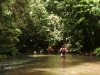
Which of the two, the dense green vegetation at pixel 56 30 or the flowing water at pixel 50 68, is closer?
the flowing water at pixel 50 68

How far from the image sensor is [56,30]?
37969 mm

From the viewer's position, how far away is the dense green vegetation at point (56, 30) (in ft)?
91.3

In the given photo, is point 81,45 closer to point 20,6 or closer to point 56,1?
point 56,1

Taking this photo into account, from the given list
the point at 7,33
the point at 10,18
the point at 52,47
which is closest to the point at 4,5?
the point at 10,18

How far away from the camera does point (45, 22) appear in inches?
1483

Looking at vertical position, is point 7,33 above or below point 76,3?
below

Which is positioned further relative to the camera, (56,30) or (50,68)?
(56,30)

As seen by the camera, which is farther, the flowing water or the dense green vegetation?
the dense green vegetation

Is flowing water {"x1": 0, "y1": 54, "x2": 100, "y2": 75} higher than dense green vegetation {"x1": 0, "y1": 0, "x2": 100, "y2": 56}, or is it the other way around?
dense green vegetation {"x1": 0, "y1": 0, "x2": 100, "y2": 56}

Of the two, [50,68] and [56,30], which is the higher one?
[56,30]

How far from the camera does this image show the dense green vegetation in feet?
91.3

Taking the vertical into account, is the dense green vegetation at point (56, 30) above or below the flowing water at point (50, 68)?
above

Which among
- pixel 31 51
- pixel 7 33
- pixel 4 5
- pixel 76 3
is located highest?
pixel 76 3

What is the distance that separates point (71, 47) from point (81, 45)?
1.95 meters
